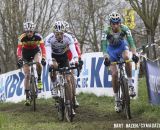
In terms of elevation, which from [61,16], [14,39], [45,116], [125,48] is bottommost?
[45,116]

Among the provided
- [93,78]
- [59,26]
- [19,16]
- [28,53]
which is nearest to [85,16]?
[19,16]

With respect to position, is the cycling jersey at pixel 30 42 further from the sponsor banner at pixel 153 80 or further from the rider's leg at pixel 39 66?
the sponsor banner at pixel 153 80

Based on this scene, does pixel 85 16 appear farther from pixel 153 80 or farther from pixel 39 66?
pixel 153 80

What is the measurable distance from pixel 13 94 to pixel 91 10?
732 inches

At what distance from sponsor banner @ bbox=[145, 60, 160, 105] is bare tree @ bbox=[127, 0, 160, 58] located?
1259cm

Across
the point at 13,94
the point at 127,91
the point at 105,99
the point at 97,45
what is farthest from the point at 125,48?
the point at 97,45

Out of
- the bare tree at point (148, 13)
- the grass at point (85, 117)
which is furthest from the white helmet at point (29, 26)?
the bare tree at point (148, 13)

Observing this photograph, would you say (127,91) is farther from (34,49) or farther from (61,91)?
(34,49)

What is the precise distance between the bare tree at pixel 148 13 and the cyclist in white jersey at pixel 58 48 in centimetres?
1363

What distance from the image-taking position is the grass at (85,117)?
905 cm

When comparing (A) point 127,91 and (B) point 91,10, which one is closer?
(A) point 127,91

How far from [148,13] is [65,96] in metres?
16.1

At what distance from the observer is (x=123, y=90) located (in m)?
9.90

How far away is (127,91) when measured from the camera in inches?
387
